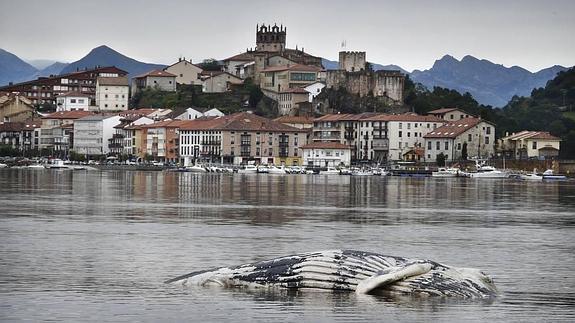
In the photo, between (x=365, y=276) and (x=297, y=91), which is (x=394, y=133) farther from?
(x=365, y=276)

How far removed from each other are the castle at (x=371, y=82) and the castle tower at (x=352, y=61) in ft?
14.9

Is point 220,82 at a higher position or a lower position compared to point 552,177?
higher

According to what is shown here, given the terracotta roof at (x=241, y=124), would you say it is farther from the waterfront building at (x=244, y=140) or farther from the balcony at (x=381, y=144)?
the balcony at (x=381, y=144)

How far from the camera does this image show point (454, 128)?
484ft

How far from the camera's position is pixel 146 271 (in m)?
24.8

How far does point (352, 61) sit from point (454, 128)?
33091mm

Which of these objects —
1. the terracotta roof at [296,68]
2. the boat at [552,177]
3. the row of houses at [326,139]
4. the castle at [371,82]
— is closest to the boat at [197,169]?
the row of houses at [326,139]

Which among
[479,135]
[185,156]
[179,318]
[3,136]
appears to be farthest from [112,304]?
[3,136]

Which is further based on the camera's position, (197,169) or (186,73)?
(186,73)

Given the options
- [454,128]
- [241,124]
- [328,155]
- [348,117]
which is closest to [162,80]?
[241,124]

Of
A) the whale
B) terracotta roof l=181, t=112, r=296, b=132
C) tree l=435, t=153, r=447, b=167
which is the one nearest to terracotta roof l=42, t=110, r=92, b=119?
terracotta roof l=181, t=112, r=296, b=132

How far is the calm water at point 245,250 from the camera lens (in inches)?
783

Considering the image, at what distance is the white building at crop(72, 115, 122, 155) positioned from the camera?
180000 mm

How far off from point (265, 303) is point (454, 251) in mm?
11467
